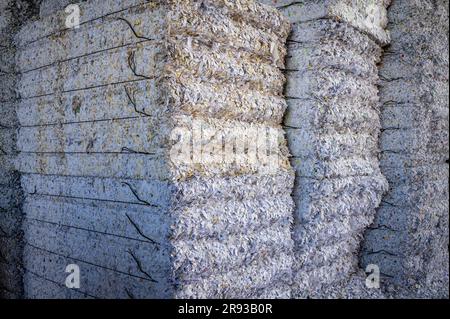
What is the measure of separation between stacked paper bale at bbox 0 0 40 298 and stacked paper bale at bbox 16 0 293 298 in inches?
5.0

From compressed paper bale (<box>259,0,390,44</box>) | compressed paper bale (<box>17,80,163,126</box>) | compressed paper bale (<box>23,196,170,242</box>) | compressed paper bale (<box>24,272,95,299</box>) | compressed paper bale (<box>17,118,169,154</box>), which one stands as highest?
compressed paper bale (<box>259,0,390,44</box>)

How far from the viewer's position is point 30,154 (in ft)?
7.75

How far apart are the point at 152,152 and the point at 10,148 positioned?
1.15 m

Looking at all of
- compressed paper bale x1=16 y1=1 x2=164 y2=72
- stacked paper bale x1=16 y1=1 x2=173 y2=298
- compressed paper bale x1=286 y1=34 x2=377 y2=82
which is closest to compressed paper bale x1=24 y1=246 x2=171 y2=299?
stacked paper bale x1=16 y1=1 x2=173 y2=298

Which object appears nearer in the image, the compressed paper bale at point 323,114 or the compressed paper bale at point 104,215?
the compressed paper bale at point 104,215

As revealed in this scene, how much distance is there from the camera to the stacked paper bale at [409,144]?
9.27 ft

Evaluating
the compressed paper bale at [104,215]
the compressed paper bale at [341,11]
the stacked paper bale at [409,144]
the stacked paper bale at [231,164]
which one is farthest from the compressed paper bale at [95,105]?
the stacked paper bale at [409,144]

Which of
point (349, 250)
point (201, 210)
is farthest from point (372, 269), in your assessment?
point (201, 210)

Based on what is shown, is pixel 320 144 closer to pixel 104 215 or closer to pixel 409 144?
pixel 409 144

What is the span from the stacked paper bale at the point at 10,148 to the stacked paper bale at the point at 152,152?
13 centimetres

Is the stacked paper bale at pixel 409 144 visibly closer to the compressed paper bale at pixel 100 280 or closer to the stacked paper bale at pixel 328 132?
the stacked paper bale at pixel 328 132

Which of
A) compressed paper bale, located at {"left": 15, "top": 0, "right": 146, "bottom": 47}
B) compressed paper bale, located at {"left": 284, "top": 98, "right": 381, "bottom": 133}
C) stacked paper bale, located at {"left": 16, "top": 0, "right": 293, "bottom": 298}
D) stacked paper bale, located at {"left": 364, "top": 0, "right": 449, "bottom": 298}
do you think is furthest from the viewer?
stacked paper bale, located at {"left": 364, "top": 0, "right": 449, "bottom": 298}

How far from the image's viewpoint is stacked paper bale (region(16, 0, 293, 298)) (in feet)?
5.69

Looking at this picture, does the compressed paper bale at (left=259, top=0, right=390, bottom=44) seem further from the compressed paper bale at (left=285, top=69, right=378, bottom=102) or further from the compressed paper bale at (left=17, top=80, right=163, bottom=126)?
the compressed paper bale at (left=17, top=80, right=163, bottom=126)
